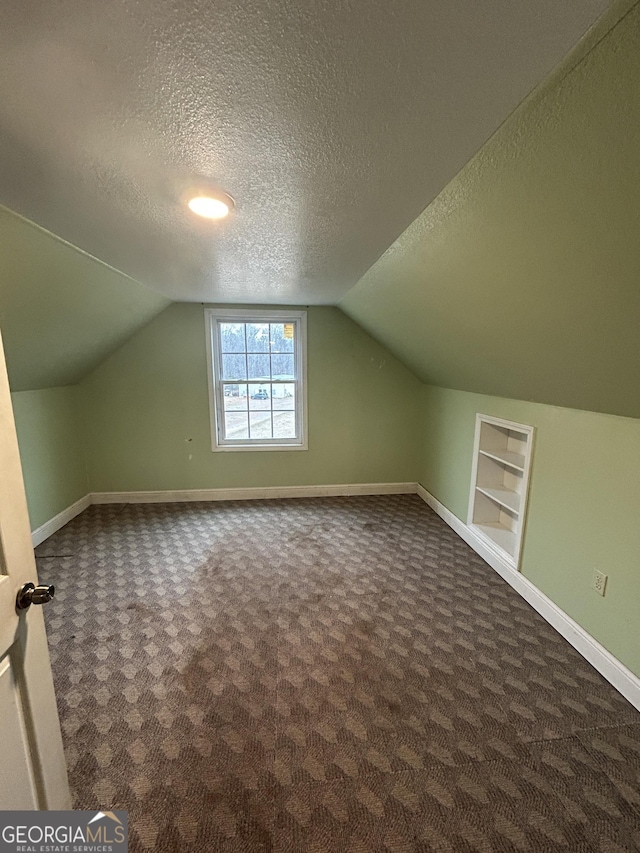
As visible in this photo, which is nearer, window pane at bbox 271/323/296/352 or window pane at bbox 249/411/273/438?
window pane at bbox 271/323/296/352

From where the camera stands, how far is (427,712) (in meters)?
1.45

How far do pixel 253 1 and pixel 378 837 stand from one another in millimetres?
2145

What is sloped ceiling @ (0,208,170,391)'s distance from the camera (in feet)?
5.24

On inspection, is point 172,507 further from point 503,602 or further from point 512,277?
point 512,277

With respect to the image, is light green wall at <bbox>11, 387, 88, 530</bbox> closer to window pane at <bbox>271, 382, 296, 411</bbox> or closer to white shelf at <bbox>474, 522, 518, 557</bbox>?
window pane at <bbox>271, 382, 296, 411</bbox>

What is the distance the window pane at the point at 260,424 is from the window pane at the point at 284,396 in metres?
0.16

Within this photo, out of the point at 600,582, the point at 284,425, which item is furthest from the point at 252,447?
the point at 600,582

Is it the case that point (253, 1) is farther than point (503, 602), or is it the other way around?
point (503, 602)

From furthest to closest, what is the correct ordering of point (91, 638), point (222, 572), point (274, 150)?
point (222, 572) → point (91, 638) → point (274, 150)

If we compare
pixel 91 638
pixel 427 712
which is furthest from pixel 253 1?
pixel 91 638

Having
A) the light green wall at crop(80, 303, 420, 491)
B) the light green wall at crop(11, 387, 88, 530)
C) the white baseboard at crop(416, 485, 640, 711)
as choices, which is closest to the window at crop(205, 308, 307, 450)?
the light green wall at crop(80, 303, 420, 491)

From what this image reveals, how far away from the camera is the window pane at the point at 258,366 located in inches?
144

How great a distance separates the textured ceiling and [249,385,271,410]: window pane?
230 cm

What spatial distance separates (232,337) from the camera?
3592mm
